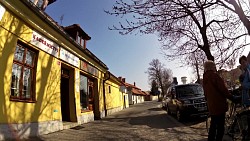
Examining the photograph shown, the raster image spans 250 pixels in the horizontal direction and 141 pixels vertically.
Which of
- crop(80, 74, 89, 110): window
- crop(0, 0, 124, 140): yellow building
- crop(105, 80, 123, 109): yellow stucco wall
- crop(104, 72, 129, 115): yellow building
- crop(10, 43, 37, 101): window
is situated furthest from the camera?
crop(105, 80, 123, 109): yellow stucco wall

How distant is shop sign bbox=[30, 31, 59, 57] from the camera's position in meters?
9.81

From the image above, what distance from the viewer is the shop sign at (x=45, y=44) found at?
981 centimetres

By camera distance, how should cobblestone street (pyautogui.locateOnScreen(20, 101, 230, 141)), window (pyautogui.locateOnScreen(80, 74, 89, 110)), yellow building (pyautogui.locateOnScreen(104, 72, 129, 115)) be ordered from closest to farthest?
cobblestone street (pyautogui.locateOnScreen(20, 101, 230, 141)) < window (pyautogui.locateOnScreen(80, 74, 89, 110)) < yellow building (pyautogui.locateOnScreen(104, 72, 129, 115))

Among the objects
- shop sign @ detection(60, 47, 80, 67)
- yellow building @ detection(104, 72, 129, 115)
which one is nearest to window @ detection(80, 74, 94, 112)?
shop sign @ detection(60, 47, 80, 67)

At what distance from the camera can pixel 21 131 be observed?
27.2ft

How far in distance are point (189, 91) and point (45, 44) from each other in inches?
320

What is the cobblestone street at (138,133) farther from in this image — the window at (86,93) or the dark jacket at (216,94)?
the window at (86,93)

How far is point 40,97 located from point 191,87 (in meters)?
8.45

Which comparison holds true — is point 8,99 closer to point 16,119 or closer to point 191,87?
point 16,119

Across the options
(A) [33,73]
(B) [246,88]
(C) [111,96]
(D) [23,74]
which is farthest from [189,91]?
(C) [111,96]

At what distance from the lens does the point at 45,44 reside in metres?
10.7

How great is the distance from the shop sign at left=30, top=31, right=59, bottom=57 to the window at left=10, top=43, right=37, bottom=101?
0.37 meters

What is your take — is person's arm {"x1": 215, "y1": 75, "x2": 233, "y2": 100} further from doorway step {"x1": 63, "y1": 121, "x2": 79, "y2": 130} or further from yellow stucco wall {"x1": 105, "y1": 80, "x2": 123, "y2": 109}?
yellow stucco wall {"x1": 105, "y1": 80, "x2": 123, "y2": 109}

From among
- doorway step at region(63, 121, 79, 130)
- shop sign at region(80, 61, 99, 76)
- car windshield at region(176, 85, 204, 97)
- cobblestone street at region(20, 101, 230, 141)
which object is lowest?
cobblestone street at region(20, 101, 230, 141)
